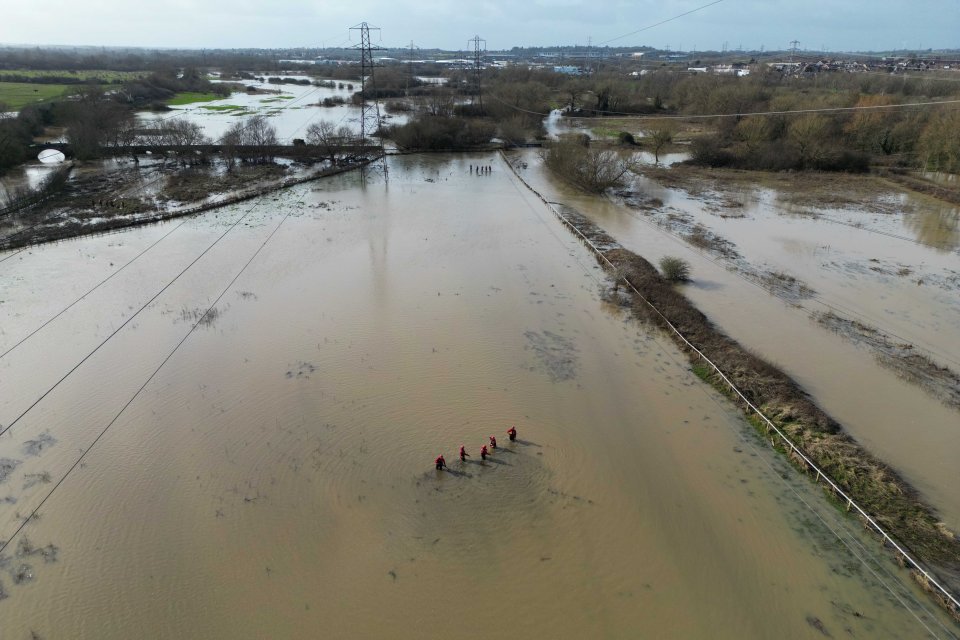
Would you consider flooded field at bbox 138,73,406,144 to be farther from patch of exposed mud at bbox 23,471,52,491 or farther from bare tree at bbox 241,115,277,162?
patch of exposed mud at bbox 23,471,52,491

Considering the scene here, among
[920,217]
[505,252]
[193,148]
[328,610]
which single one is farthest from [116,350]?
[920,217]

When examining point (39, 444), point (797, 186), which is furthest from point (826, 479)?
point (797, 186)

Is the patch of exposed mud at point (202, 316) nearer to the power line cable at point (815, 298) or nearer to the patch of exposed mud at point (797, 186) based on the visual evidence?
the power line cable at point (815, 298)

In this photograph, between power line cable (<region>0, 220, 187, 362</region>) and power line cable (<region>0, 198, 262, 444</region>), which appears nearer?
power line cable (<region>0, 198, 262, 444</region>)

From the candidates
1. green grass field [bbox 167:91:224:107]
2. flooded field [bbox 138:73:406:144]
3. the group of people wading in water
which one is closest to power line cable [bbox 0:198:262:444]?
the group of people wading in water

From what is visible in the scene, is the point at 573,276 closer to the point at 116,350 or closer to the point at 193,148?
the point at 116,350

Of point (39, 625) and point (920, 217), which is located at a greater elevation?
point (920, 217)
